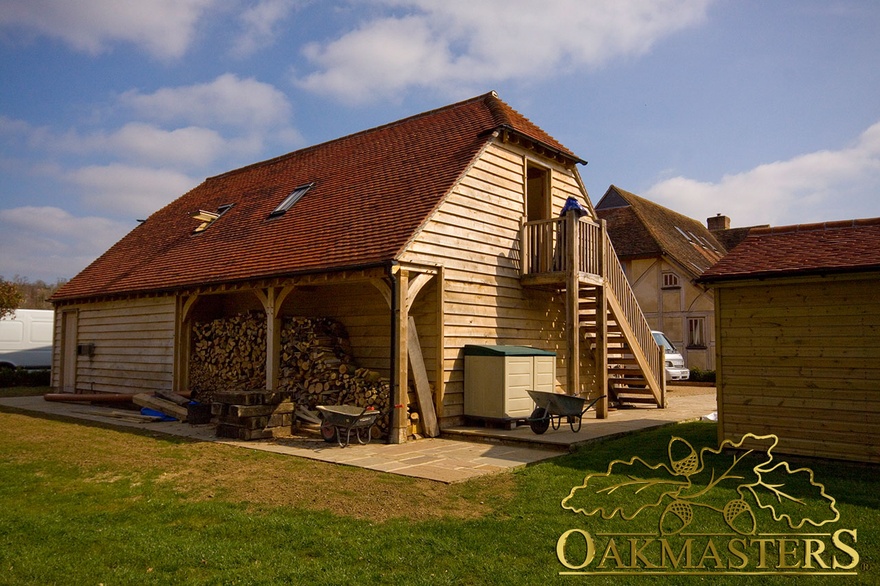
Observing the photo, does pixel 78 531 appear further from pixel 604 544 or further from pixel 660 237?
pixel 660 237

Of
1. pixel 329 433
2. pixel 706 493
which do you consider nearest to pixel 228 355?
pixel 329 433

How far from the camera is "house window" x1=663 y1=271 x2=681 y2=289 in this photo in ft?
95.6

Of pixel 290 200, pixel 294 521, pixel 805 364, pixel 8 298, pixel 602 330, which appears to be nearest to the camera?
pixel 294 521

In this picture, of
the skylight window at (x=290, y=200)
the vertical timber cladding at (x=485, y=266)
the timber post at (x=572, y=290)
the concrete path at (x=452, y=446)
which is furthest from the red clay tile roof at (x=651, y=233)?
the timber post at (x=572, y=290)

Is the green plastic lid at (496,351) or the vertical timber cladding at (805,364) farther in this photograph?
the green plastic lid at (496,351)

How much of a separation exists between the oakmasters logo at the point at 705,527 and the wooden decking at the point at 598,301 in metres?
4.84

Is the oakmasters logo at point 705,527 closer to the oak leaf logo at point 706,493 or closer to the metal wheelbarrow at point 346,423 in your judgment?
the oak leaf logo at point 706,493

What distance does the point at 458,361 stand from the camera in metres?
11.5

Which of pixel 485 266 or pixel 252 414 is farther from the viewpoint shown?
pixel 485 266

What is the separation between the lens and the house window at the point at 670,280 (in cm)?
2914

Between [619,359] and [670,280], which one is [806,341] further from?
[670,280]

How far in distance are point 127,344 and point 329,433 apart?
29.0 feet

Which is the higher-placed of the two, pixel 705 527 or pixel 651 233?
pixel 651 233

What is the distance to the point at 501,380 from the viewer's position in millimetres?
10977
